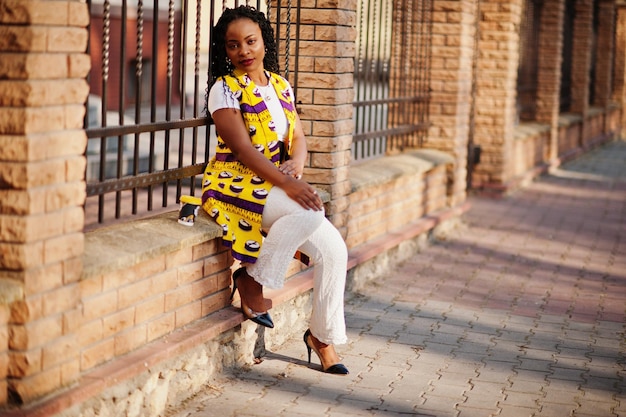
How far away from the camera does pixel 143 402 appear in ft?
14.0

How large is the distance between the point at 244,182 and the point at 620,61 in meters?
22.8

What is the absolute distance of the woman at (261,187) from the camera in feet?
15.8

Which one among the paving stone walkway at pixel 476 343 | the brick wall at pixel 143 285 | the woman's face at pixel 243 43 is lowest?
the paving stone walkway at pixel 476 343

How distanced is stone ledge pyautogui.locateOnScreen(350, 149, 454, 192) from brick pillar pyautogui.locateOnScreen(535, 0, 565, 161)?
6808 millimetres

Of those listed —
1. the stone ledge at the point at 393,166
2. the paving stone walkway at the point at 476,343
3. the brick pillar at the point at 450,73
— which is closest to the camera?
the paving stone walkway at the point at 476,343

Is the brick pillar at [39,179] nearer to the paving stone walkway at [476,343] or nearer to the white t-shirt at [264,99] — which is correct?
the paving stone walkway at [476,343]

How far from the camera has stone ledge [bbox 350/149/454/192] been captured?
24.2 feet

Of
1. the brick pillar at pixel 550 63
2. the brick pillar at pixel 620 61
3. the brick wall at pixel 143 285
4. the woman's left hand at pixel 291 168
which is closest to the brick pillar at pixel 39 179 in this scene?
the brick wall at pixel 143 285

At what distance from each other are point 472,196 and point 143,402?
870 cm

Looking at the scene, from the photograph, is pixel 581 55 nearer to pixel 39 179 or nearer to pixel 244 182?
pixel 244 182

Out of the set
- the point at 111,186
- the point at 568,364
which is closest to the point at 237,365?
the point at 111,186

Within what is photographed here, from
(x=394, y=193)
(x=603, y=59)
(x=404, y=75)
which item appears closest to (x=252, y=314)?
(x=394, y=193)

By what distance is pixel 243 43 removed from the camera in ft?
16.0

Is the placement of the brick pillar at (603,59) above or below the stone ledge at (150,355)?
above
